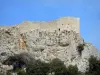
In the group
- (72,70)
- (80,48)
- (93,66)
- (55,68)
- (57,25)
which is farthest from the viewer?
(57,25)

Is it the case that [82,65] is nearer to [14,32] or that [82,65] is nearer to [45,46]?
[45,46]

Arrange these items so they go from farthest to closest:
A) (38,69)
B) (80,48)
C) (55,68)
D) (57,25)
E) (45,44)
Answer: (57,25) → (45,44) → (80,48) → (38,69) → (55,68)

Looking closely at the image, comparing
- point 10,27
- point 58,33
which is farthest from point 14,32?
point 58,33

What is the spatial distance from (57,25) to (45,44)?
276 centimetres

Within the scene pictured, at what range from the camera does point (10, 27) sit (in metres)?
68.3

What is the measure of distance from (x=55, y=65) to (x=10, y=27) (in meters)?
8.59

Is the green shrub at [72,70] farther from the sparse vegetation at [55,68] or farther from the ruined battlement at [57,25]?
the ruined battlement at [57,25]

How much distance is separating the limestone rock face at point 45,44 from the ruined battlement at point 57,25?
15.2 inches

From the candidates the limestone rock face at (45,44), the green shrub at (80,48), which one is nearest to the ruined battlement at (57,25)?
the limestone rock face at (45,44)

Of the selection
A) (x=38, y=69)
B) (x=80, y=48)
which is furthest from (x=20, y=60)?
(x=80, y=48)

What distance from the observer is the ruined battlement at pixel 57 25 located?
66.9 meters

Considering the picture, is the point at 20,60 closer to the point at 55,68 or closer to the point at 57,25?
the point at 55,68

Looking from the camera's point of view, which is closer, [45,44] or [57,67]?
[57,67]

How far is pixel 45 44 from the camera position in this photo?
66.9 metres
